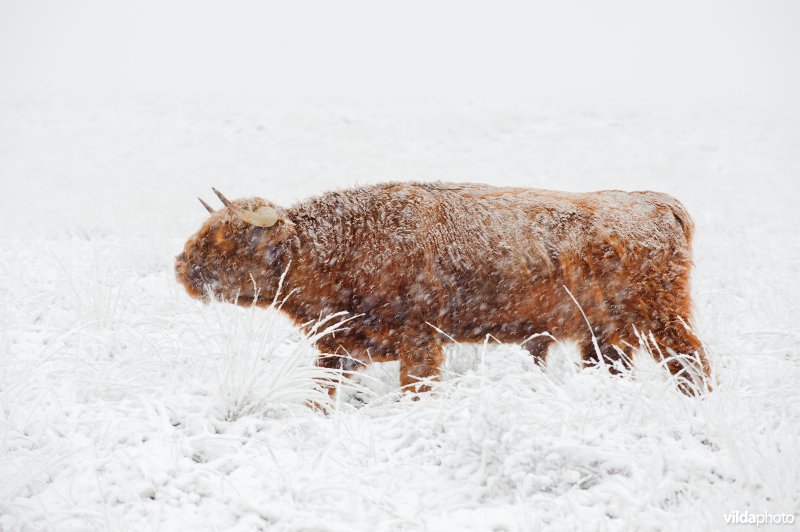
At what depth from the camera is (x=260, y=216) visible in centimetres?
412

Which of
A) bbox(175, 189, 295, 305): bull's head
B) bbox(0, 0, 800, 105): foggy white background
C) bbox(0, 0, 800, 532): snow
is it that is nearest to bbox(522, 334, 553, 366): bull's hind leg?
bbox(0, 0, 800, 532): snow

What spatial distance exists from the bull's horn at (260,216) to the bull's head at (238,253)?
10 mm

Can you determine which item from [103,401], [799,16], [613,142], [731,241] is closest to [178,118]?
[613,142]

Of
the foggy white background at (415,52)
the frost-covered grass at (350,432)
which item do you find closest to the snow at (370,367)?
the frost-covered grass at (350,432)

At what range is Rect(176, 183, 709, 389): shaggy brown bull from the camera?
13.5 feet

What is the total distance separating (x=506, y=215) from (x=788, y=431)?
224 cm

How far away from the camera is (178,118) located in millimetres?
21609

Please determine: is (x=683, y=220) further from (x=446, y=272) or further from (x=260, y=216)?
(x=260, y=216)

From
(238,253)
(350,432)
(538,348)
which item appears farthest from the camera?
(538,348)

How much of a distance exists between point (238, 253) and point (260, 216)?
1.13 ft

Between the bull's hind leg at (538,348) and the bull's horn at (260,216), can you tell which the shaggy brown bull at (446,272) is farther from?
the bull's hind leg at (538,348)

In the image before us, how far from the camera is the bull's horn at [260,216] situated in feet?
13.4

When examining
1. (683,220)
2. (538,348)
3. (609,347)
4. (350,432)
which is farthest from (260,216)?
(683,220)

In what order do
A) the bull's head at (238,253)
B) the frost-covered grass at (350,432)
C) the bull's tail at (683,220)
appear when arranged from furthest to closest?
the bull's tail at (683,220) → the bull's head at (238,253) → the frost-covered grass at (350,432)
